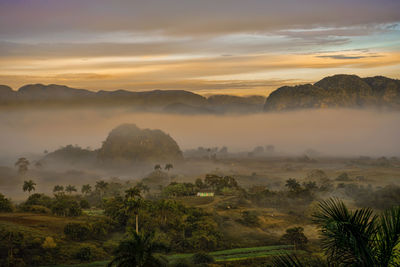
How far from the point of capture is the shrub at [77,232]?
263 feet

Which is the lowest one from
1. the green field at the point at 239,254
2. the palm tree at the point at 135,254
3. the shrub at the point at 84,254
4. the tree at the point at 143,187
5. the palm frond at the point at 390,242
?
the tree at the point at 143,187

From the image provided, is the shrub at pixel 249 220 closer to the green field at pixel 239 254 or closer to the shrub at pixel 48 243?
the green field at pixel 239 254

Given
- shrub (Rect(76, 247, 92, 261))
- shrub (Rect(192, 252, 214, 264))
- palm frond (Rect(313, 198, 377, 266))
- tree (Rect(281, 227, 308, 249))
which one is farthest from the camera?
tree (Rect(281, 227, 308, 249))

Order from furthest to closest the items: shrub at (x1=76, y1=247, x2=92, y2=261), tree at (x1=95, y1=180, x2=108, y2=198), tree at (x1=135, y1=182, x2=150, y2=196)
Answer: tree at (x1=135, y1=182, x2=150, y2=196), tree at (x1=95, y1=180, x2=108, y2=198), shrub at (x1=76, y1=247, x2=92, y2=261)

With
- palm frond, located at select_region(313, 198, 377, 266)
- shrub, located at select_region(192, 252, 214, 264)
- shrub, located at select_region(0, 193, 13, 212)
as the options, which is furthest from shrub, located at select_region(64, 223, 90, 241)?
palm frond, located at select_region(313, 198, 377, 266)

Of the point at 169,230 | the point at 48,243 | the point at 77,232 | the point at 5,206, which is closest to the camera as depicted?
the point at 48,243

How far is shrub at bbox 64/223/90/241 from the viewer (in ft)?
263

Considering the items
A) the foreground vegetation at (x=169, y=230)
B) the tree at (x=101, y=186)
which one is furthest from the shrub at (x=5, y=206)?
the tree at (x=101, y=186)

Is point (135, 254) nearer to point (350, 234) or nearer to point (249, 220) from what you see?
point (350, 234)

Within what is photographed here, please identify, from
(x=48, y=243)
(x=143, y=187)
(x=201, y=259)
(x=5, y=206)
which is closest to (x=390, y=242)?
(x=201, y=259)

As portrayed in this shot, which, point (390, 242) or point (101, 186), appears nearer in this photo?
point (390, 242)

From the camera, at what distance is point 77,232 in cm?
8081

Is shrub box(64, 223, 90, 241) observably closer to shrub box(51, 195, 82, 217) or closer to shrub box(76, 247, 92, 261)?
shrub box(76, 247, 92, 261)

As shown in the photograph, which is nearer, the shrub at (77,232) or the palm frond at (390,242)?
the palm frond at (390,242)
